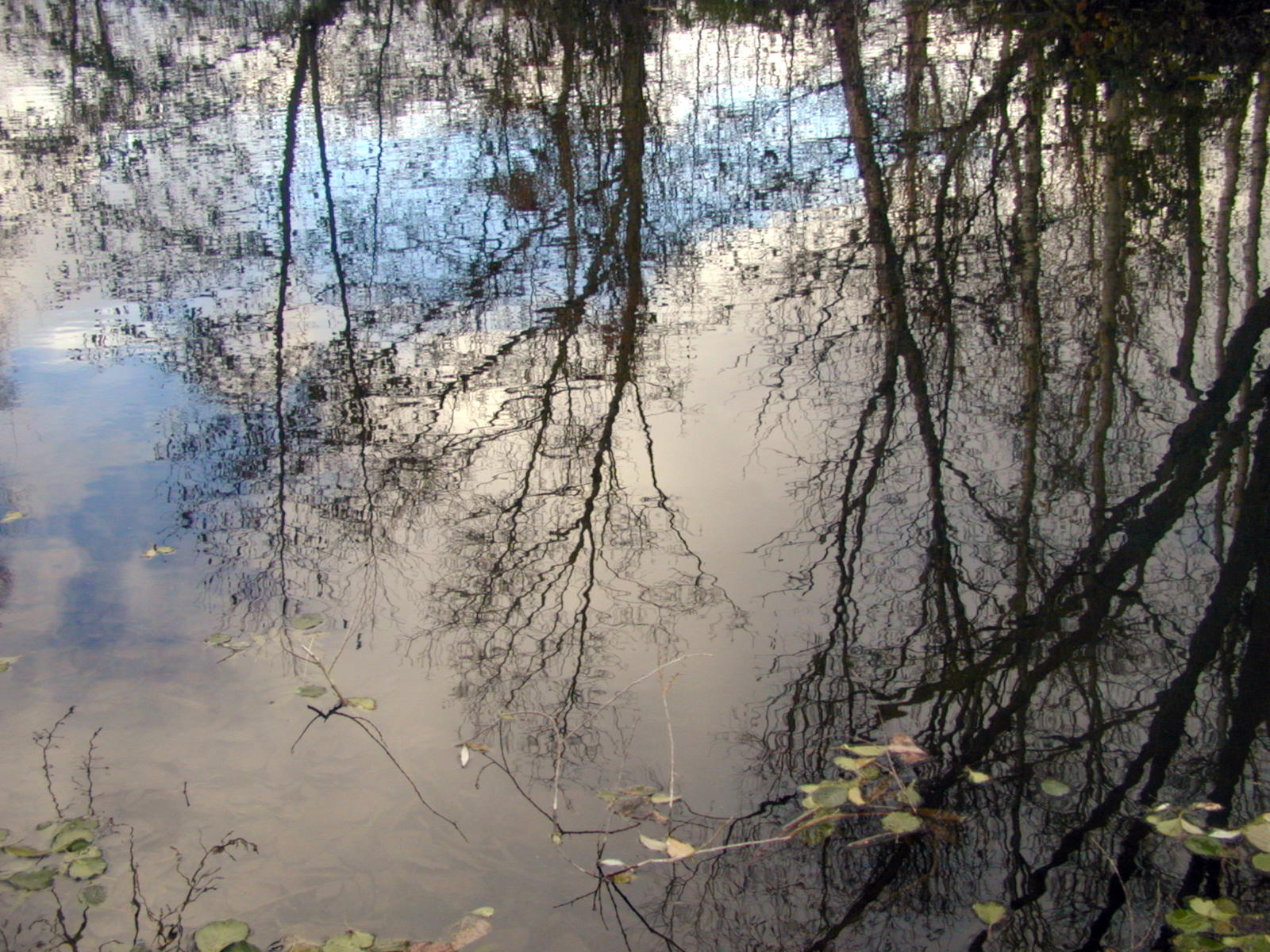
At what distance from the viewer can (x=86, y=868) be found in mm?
3031

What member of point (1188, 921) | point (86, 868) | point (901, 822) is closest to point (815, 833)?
point (901, 822)

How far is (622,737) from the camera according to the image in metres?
3.54

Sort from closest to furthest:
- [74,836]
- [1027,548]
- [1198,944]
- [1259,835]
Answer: [1198,944]
[1259,835]
[74,836]
[1027,548]

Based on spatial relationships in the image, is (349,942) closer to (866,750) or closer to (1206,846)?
(866,750)

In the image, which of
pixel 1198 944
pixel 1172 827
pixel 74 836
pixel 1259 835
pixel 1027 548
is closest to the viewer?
pixel 1198 944

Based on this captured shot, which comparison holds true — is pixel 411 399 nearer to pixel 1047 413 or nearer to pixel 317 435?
pixel 317 435

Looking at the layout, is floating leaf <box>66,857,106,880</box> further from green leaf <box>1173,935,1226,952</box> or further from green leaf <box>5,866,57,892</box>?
green leaf <box>1173,935,1226,952</box>

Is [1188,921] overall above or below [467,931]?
above

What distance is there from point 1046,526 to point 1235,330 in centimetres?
249

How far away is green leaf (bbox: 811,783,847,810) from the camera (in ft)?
10.3

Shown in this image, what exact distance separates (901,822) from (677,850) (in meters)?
0.66

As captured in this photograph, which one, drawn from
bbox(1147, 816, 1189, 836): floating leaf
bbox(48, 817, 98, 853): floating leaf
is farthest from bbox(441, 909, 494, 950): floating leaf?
bbox(1147, 816, 1189, 836): floating leaf

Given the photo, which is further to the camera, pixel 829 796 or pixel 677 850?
pixel 829 796

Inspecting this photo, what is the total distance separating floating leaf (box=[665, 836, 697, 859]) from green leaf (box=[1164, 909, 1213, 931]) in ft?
4.12
